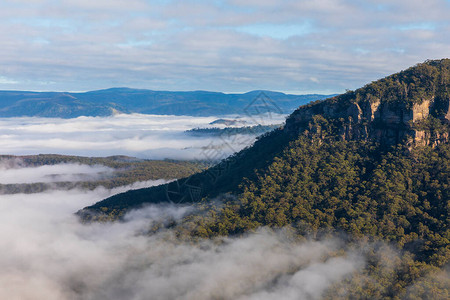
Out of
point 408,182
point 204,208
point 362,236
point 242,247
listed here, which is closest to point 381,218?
point 362,236

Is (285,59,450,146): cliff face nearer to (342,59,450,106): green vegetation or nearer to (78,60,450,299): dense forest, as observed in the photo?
(342,59,450,106): green vegetation

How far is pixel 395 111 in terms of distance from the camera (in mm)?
102438

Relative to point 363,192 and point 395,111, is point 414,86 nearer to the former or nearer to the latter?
point 395,111

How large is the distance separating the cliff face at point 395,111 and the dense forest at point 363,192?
1.04ft

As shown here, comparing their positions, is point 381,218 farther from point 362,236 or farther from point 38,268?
point 38,268

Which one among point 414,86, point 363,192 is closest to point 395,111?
point 414,86

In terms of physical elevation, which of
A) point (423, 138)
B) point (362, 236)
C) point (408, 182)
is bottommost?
point (362, 236)

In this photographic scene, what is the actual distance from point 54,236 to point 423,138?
451 feet

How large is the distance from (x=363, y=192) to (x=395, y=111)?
89.3 ft

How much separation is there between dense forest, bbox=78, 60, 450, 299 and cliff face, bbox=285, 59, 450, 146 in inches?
12.5

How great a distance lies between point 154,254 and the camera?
3787 inches

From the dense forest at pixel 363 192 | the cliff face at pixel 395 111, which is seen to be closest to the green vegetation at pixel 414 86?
the cliff face at pixel 395 111

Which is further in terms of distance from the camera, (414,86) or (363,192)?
(414,86)

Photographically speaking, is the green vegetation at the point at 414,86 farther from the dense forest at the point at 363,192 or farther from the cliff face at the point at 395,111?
the dense forest at the point at 363,192
